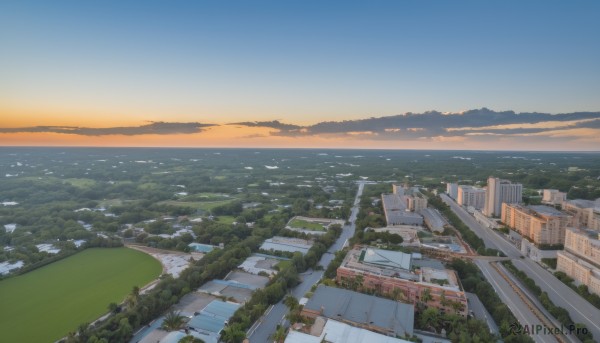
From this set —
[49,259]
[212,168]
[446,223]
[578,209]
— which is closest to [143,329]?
[49,259]

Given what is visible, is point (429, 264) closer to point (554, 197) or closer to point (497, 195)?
point (497, 195)

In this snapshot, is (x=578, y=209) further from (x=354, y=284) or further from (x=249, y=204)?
(x=249, y=204)

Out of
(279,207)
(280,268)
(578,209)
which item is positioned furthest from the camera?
(279,207)

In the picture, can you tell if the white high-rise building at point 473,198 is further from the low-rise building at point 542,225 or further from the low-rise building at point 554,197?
the low-rise building at point 542,225

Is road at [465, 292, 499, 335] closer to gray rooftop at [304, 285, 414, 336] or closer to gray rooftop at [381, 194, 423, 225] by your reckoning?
gray rooftop at [304, 285, 414, 336]

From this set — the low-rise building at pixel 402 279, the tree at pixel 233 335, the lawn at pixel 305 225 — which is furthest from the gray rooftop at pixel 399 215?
the tree at pixel 233 335

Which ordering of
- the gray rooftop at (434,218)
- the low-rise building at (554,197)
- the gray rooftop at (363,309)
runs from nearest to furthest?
the gray rooftop at (363,309)
the gray rooftop at (434,218)
the low-rise building at (554,197)

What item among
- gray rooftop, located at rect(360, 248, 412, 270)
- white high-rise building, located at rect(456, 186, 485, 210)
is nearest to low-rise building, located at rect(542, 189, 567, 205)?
white high-rise building, located at rect(456, 186, 485, 210)
